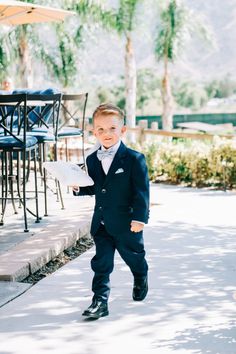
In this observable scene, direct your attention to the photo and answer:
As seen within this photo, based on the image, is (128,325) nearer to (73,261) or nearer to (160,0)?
(73,261)

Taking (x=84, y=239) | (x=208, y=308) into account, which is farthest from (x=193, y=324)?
(x=84, y=239)

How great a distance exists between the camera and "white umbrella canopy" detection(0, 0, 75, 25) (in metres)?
8.41

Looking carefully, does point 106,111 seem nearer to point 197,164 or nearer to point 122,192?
point 122,192

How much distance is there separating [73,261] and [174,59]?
94.2 feet

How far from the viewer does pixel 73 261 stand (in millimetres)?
5637

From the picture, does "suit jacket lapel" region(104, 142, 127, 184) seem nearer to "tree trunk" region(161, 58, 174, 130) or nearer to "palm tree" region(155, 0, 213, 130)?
"palm tree" region(155, 0, 213, 130)

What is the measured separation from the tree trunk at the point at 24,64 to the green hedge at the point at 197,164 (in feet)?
47.3

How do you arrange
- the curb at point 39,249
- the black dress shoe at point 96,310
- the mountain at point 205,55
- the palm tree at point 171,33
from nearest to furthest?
the black dress shoe at point 96,310 < the curb at point 39,249 < the palm tree at point 171,33 < the mountain at point 205,55

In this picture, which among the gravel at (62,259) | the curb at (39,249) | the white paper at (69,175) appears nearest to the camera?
the white paper at (69,175)

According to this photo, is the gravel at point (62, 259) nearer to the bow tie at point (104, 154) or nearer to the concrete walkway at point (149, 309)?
the concrete walkway at point (149, 309)

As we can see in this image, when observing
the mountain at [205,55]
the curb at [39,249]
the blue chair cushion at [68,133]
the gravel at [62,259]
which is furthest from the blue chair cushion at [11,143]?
the mountain at [205,55]

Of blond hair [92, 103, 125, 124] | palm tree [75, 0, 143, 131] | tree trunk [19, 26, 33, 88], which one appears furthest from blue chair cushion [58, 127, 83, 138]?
palm tree [75, 0, 143, 131]

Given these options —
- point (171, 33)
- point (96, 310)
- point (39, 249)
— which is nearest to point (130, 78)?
point (171, 33)

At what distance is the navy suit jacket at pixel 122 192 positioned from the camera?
13.2ft
